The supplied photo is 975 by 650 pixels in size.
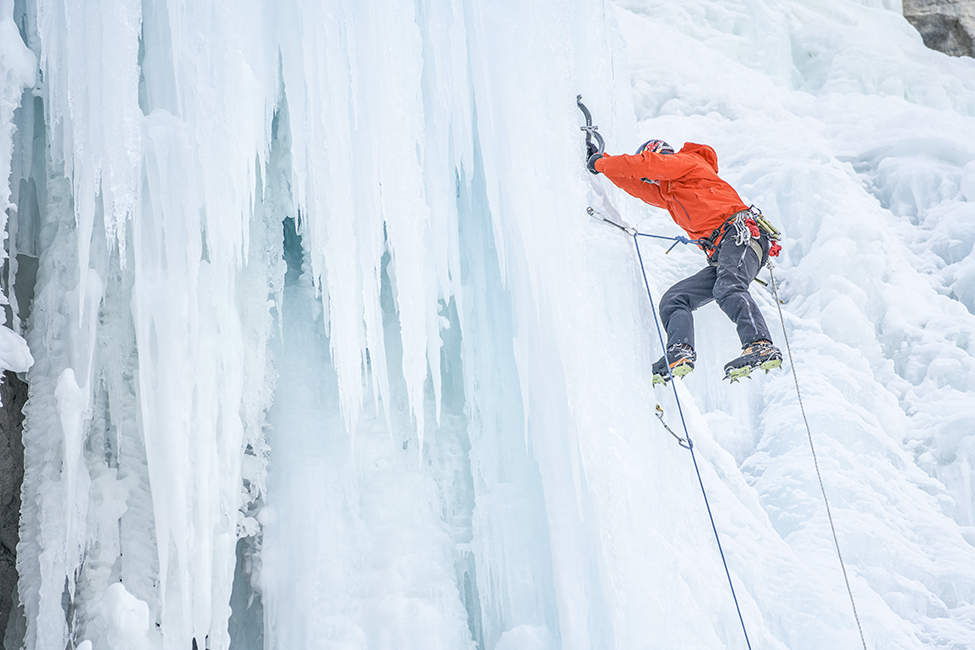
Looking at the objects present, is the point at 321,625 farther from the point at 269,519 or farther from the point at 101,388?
the point at 101,388

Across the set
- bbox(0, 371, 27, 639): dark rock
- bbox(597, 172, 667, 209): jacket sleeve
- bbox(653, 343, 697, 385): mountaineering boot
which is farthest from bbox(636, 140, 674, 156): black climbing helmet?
bbox(0, 371, 27, 639): dark rock

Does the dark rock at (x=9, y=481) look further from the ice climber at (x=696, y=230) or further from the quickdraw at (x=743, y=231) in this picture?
the quickdraw at (x=743, y=231)

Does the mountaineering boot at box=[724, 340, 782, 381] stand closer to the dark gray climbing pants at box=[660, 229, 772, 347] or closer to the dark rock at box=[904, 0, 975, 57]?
the dark gray climbing pants at box=[660, 229, 772, 347]

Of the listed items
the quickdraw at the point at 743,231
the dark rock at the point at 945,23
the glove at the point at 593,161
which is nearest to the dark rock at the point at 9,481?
the glove at the point at 593,161

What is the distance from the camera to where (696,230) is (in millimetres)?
4230

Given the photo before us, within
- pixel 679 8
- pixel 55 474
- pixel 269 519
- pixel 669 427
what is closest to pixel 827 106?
pixel 679 8

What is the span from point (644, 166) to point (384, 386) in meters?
1.47

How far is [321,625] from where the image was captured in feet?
12.4

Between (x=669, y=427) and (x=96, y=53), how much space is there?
9.07 ft

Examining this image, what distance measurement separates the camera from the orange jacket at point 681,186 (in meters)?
4.09

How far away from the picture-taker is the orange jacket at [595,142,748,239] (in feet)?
13.4

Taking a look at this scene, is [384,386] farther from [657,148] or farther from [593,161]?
[657,148]

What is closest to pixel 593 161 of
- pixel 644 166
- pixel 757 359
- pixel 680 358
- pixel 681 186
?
pixel 644 166

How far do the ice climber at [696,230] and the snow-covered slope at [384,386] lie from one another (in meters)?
0.20
